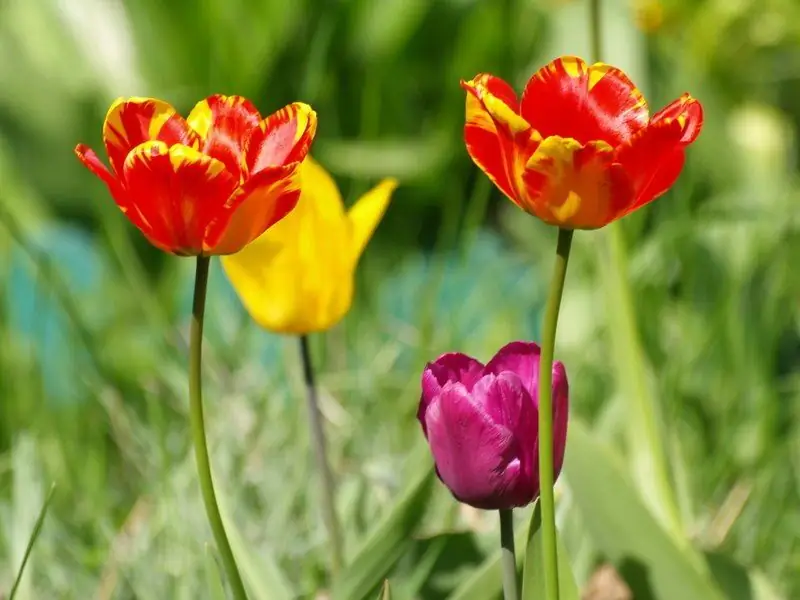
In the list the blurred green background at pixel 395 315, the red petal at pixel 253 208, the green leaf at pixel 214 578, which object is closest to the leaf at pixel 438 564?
the blurred green background at pixel 395 315

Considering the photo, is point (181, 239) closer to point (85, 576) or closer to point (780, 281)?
point (85, 576)

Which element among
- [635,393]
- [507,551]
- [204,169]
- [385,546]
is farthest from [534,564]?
[635,393]

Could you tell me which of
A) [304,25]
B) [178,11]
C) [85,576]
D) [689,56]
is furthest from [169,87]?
[85,576]

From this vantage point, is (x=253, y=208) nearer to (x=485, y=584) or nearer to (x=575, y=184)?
(x=575, y=184)

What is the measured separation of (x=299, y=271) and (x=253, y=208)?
9.3 inches

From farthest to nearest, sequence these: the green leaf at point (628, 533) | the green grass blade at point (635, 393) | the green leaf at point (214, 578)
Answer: the green grass blade at point (635, 393) → the green leaf at point (628, 533) → the green leaf at point (214, 578)

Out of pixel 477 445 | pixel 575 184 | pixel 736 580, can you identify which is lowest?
pixel 736 580

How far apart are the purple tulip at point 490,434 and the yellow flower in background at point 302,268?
0.67ft

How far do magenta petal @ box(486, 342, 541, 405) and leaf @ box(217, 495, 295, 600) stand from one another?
218 mm

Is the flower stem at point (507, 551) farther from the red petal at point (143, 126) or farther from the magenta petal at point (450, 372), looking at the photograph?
the red petal at point (143, 126)

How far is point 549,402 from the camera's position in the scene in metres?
0.44

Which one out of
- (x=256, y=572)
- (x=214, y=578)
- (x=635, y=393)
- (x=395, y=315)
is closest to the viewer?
(x=214, y=578)

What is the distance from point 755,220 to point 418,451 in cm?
64

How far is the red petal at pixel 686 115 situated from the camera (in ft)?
1.43
